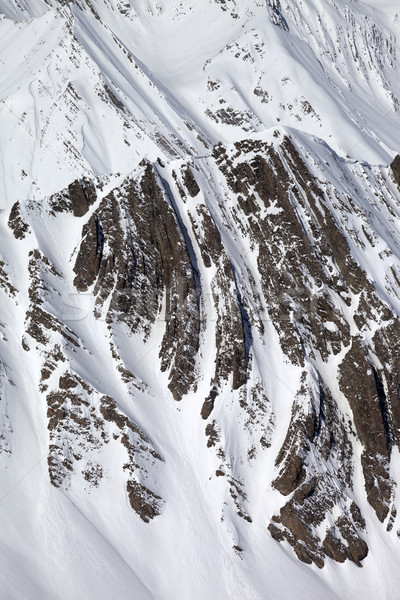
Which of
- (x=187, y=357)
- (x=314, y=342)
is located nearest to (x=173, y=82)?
(x=314, y=342)

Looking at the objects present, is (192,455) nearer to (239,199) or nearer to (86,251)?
(86,251)

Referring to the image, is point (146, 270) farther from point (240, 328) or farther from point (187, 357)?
point (240, 328)

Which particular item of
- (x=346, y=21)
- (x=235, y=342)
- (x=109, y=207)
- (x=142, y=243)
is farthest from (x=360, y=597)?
(x=346, y=21)

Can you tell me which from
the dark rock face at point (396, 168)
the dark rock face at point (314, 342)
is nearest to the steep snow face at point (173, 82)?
the dark rock face at point (396, 168)

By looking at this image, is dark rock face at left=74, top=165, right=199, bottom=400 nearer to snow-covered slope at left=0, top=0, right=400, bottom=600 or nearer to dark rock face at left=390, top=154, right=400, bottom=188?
snow-covered slope at left=0, top=0, right=400, bottom=600

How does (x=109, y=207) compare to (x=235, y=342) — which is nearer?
(x=235, y=342)

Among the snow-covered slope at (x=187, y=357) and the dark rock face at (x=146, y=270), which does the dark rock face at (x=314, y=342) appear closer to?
the snow-covered slope at (x=187, y=357)
